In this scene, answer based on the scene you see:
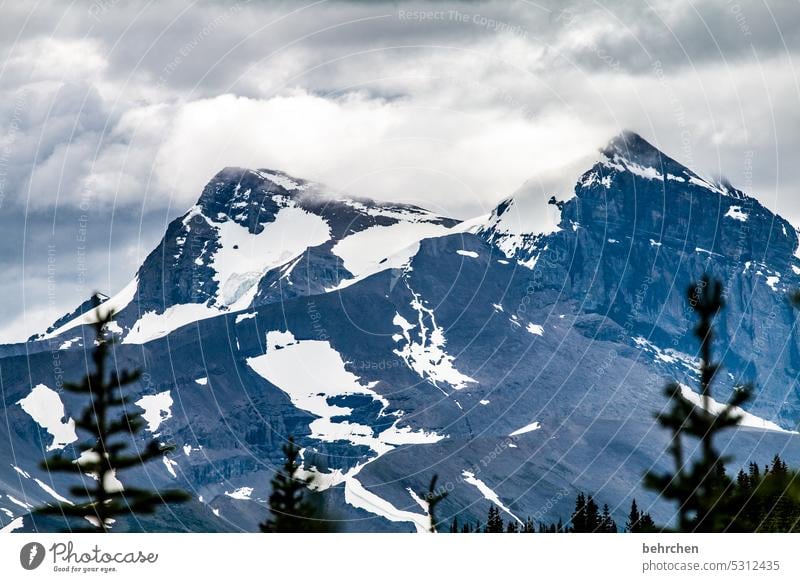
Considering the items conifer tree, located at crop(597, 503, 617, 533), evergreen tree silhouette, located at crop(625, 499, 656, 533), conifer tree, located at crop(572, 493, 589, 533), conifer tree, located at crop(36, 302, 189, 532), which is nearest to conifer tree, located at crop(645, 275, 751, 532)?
evergreen tree silhouette, located at crop(625, 499, 656, 533)

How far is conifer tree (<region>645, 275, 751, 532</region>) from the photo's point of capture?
53.3m

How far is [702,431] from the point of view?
56812 millimetres

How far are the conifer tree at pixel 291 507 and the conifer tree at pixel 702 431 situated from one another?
1640 centimetres

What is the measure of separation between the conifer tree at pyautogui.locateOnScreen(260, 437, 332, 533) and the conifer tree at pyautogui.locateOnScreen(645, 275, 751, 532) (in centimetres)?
1640

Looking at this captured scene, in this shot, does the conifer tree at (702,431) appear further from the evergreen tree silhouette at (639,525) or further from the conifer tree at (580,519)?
the conifer tree at (580,519)

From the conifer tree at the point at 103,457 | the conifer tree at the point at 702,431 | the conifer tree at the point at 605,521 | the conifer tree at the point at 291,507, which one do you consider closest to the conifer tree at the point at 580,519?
the conifer tree at the point at 605,521

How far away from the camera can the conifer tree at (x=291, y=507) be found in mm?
66312

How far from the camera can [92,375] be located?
4938cm

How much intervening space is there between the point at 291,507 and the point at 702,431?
22.2m

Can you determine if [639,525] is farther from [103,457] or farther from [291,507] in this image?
[103,457]

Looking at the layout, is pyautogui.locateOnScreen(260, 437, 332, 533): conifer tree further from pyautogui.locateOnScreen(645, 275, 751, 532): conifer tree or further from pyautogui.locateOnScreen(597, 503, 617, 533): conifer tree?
pyautogui.locateOnScreen(597, 503, 617, 533): conifer tree

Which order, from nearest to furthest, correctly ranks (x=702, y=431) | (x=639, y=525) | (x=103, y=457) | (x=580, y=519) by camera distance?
(x=103, y=457) < (x=702, y=431) < (x=580, y=519) < (x=639, y=525)

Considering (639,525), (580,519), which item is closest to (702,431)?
(580,519)
